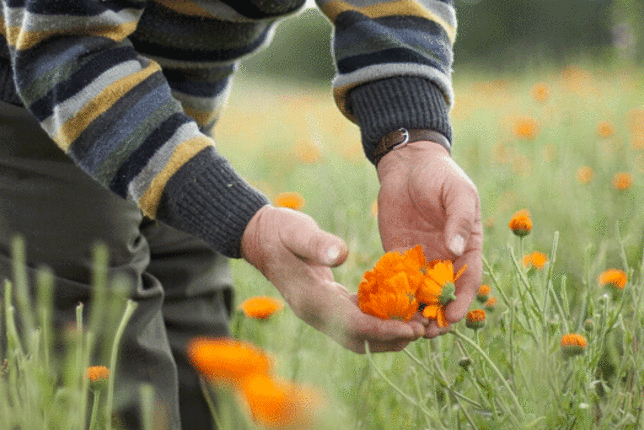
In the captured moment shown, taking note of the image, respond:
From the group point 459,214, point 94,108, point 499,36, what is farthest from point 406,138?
point 499,36

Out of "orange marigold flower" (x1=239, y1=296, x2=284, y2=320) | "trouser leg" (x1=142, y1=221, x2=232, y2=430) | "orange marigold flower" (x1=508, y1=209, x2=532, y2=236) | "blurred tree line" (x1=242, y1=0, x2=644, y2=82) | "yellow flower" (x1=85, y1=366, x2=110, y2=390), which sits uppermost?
"orange marigold flower" (x1=508, y1=209, x2=532, y2=236)

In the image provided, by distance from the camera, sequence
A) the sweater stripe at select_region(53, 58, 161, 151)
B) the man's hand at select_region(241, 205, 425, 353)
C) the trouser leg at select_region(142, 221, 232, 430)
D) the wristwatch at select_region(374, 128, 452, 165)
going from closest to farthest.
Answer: the man's hand at select_region(241, 205, 425, 353)
the sweater stripe at select_region(53, 58, 161, 151)
the wristwatch at select_region(374, 128, 452, 165)
the trouser leg at select_region(142, 221, 232, 430)

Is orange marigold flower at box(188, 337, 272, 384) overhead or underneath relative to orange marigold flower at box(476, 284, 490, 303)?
overhead

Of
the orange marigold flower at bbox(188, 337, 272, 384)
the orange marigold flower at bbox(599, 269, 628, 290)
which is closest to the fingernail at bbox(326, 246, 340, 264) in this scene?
the orange marigold flower at bbox(188, 337, 272, 384)

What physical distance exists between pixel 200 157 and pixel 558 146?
187cm

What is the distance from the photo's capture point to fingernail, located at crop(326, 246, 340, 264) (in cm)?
66

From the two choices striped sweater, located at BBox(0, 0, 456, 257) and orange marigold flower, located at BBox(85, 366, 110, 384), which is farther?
striped sweater, located at BBox(0, 0, 456, 257)

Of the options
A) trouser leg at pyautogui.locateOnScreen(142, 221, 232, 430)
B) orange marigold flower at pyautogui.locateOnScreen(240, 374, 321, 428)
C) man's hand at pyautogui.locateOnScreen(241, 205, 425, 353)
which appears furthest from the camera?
trouser leg at pyautogui.locateOnScreen(142, 221, 232, 430)

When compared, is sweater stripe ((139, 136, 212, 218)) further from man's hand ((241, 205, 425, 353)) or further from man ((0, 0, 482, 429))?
man's hand ((241, 205, 425, 353))

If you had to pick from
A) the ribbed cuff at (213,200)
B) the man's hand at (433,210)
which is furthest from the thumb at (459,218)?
the ribbed cuff at (213,200)

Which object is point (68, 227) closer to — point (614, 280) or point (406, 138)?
point (406, 138)

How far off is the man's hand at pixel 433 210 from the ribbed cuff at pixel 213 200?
0.20 metres

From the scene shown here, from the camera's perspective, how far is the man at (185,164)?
0.78 metres

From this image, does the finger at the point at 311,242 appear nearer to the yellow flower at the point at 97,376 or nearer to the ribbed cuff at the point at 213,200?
the ribbed cuff at the point at 213,200
